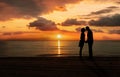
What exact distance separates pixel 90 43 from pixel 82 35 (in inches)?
36.9

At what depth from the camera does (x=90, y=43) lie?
79.1 feet
